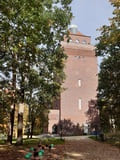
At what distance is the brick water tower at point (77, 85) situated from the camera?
40.9 metres

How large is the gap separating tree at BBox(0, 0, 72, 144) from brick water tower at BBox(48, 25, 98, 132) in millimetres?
21669

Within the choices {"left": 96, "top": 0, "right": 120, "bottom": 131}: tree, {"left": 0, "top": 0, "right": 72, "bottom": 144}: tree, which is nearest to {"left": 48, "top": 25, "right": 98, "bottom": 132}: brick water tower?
{"left": 96, "top": 0, "right": 120, "bottom": 131}: tree

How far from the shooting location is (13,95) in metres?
15.0

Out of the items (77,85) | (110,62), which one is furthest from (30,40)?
(77,85)

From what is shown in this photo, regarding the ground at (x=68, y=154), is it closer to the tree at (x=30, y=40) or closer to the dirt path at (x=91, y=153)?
the dirt path at (x=91, y=153)

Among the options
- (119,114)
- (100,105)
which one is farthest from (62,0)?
(119,114)

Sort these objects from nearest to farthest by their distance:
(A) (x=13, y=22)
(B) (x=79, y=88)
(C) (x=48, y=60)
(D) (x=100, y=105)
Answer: (A) (x=13, y=22), (C) (x=48, y=60), (D) (x=100, y=105), (B) (x=79, y=88)

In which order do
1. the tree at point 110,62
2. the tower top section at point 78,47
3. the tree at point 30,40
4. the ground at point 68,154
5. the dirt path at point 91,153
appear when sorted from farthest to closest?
1. the tower top section at point 78,47
2. the tree at point 110,62
3. the dirt path at point 91,153
4. the ground at point 68,154
5. the tree at point 30,40

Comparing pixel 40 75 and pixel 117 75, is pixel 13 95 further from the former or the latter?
pixel 117 75

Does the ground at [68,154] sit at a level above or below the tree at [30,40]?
below

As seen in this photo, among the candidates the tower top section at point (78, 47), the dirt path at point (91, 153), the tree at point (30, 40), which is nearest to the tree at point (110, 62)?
the tree at point (30, 40)

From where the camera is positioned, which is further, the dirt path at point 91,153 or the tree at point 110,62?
the tree at point 110,62

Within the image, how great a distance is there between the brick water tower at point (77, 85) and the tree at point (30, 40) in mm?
21669

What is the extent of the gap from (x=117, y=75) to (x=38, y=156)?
14.3 m
